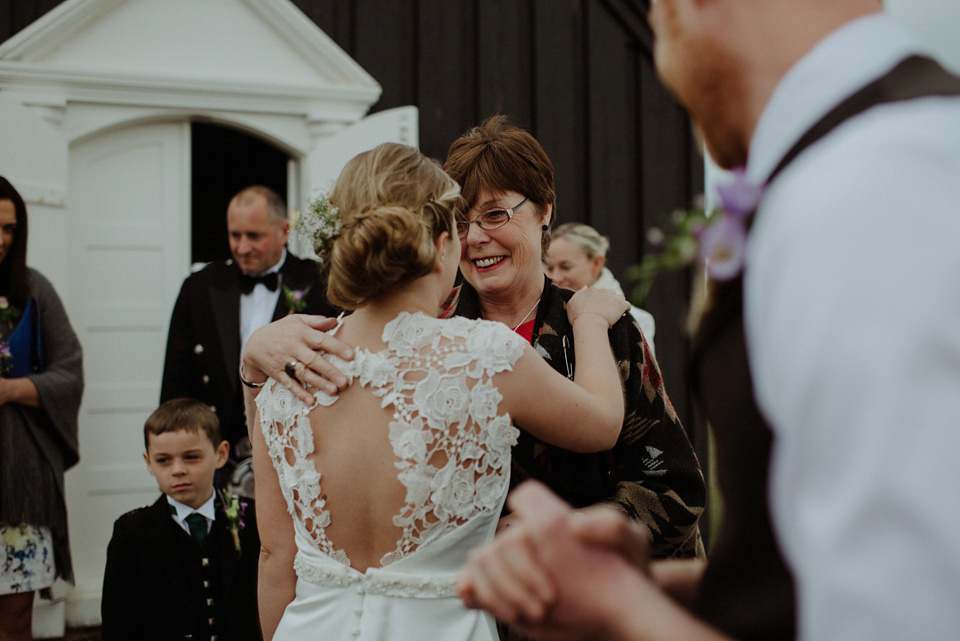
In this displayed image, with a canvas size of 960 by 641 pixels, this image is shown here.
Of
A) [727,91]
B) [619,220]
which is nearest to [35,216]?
[619,220]

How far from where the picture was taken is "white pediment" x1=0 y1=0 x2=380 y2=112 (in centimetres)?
574

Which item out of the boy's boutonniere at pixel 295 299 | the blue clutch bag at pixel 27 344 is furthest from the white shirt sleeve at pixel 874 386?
the blue clutch bag at pixel 27 344

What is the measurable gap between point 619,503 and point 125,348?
15.2 feet

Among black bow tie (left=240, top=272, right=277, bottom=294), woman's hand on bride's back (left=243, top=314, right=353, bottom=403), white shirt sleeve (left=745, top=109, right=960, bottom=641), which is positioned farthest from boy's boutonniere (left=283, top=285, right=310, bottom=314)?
white shirt sleeve (left=745, top=109, right=960, bottom=641)

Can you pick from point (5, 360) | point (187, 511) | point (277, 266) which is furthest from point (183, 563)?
point (277, 266)

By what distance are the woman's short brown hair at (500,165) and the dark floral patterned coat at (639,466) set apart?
1.61ft

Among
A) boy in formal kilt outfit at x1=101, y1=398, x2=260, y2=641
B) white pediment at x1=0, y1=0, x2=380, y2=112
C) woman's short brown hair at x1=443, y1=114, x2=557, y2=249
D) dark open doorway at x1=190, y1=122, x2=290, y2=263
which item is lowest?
boy in formal kilt outfit at x1=101, y1=398, x2=260, y2=641

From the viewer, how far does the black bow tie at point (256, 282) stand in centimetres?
534

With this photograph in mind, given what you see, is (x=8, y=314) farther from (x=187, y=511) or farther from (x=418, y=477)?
(x=418, y=477)

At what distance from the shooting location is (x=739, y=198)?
33.6 inches

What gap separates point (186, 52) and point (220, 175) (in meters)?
3.71

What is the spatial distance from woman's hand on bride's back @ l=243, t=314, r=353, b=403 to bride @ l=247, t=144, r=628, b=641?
0.03 m

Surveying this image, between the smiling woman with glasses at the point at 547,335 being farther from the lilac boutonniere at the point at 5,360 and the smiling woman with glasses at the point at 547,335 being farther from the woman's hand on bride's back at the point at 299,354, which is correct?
the lilac boutonniere at the point at 5,360

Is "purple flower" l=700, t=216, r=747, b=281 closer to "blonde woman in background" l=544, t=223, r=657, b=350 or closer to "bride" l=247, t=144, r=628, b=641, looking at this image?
"bride" l=247, t=144, r=628, b=641
